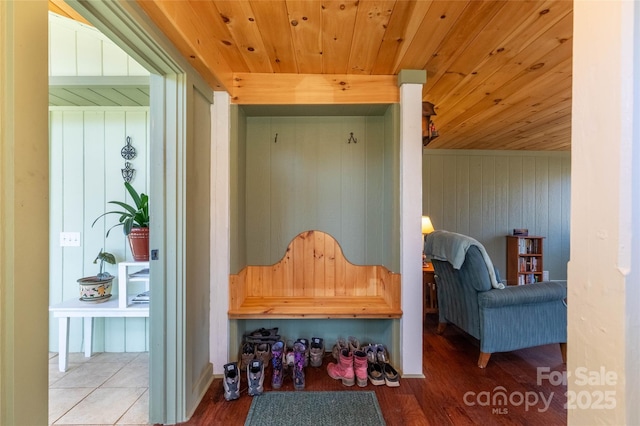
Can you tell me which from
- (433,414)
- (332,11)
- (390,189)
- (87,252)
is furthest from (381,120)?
(87,252)

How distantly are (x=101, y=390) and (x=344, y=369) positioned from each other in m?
1.53

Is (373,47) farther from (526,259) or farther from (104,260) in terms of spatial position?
(526,259)

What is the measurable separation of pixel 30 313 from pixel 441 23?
6.35ft

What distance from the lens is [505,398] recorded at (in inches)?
69.4

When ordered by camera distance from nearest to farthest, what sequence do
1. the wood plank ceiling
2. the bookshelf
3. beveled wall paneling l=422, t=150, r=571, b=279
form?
the wood plank ceiling
the bookshelf
beveled wall paneling l=422, t=150, r=571, b=279

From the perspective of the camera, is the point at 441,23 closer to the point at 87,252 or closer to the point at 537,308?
the point at 537,308

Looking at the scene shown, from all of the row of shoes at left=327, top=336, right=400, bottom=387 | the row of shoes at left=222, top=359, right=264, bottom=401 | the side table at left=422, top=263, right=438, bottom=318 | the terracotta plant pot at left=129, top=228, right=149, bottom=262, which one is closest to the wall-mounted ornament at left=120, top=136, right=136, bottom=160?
the terracotta plant pot at left=129, top=228, right=149, bottom=262

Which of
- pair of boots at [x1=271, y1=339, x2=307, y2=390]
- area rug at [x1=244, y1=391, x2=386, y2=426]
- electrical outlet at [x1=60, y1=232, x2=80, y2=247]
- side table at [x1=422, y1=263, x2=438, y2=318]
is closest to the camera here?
area rug at [x1=244, y1=391, x2=386, y2=426]

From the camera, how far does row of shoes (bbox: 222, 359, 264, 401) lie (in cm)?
169

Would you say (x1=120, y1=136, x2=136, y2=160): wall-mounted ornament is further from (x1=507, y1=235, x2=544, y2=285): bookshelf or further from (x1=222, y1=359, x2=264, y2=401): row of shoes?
(x1=507, y1=235, x2=544, y2=285): bookshelf

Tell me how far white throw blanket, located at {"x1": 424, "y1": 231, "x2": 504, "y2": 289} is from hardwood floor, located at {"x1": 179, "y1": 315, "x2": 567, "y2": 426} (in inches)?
25.2

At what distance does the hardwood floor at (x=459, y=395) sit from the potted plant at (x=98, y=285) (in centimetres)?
105

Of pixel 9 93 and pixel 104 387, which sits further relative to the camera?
pixel 104 387

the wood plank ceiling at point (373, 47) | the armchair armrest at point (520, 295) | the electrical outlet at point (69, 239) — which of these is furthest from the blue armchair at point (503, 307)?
the electrical outlet at point (69, 239)
